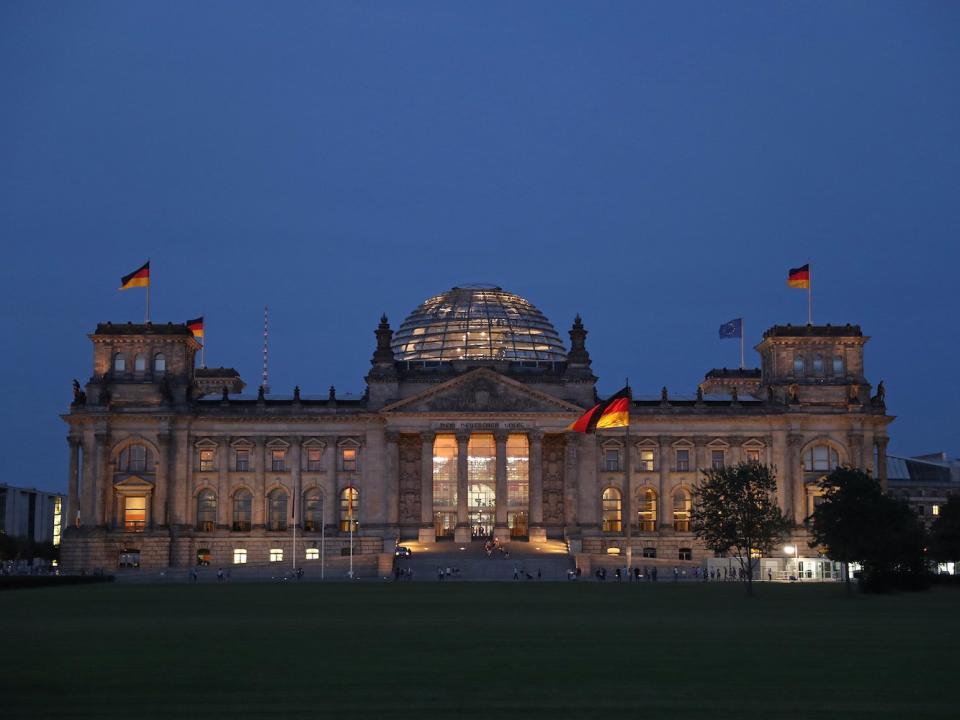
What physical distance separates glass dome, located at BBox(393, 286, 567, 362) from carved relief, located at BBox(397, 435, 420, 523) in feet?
45.8

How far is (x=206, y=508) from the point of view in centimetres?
14575

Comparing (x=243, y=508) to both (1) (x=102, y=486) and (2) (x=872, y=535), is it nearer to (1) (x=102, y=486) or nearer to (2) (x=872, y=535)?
(1) (x=102, y=486)

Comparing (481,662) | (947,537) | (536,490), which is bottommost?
(481,662)

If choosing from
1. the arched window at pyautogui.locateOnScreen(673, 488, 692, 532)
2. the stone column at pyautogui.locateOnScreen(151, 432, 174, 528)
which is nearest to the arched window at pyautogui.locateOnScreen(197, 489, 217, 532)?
the stone column at pyautogui.locateOnScreen(151, 432, 174, 528)

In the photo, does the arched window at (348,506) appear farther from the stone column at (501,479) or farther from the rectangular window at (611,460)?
the rectangular window at (611,460)

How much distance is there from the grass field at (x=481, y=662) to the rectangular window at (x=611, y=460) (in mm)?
84092

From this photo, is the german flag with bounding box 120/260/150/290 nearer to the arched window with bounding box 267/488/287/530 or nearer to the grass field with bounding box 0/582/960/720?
the arched window with bounding box 267/488/287/530

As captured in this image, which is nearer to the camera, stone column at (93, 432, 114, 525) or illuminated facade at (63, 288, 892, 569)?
stone column at (93, 432, 114, 525)

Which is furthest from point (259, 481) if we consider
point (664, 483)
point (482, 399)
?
point (664, 483)

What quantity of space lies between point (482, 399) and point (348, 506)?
1736 centimetres

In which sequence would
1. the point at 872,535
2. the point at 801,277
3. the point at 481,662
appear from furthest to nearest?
the point at 801,277, the point at 872,535, the point at 481,662

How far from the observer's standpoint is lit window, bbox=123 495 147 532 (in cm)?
14350

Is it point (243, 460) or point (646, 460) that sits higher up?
point (243, 460)

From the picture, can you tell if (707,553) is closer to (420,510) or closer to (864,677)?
(420,510)
